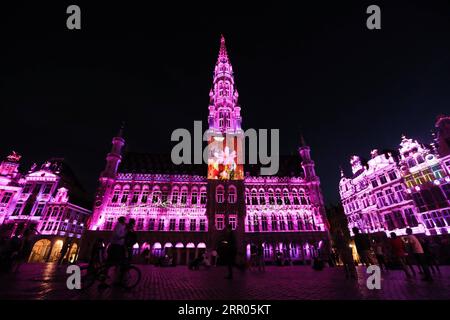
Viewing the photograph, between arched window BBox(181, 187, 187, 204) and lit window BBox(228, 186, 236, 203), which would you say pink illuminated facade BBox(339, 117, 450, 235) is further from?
arched window BBox(181, 187, 187, 204)

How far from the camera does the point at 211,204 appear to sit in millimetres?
30297

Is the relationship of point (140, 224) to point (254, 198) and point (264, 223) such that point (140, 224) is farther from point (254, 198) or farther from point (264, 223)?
point (264, 223)

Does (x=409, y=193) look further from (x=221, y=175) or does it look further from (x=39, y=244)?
(x=39, y=244)

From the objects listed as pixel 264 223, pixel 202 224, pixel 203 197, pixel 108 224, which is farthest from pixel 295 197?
pixel 108 224

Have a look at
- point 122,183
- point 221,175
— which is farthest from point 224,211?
point 122,183

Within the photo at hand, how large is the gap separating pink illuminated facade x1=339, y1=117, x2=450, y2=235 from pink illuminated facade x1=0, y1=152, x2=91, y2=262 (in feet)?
152

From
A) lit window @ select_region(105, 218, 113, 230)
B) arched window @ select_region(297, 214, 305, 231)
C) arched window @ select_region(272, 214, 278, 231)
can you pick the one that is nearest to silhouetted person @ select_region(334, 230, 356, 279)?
arched window @ select_region(272, 214, 278, 231)

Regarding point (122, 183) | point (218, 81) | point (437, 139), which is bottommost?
point (122, 183)

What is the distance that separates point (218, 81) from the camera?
45406 millimetres

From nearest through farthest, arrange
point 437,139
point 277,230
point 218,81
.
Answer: point 437,139, point 277,230, point 218,81

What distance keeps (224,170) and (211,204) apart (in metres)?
5.95

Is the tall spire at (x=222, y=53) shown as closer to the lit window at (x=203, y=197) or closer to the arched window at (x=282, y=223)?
the lit window at (x=203, y=197)

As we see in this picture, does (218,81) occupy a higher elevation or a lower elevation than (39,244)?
higher

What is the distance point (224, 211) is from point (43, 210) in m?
29.4
